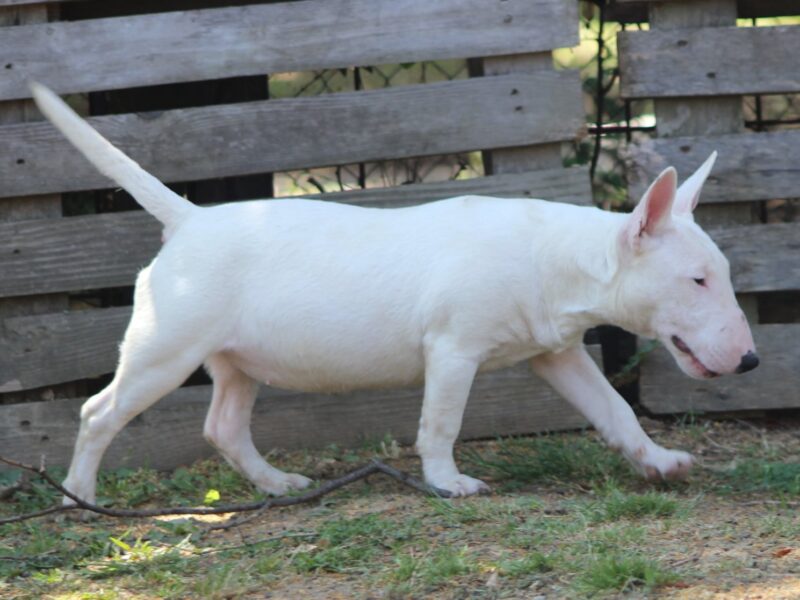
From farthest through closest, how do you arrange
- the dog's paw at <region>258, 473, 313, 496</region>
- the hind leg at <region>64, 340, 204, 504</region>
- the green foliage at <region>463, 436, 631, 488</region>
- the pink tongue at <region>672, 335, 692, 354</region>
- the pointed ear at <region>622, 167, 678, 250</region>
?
the dog's paw at <region>258, 473, 313, 496</region> → the green foliage at <region>463, 436, 631, 488</region> → the hind leg at <region>64, 340, 204, 504</region> → the pink tongue at <region>672, 335, 692, 354</region> → the pointed ear at <region>622, 167, 678, 250</region>

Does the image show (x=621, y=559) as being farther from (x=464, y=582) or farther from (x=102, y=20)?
(x=102, y=20)

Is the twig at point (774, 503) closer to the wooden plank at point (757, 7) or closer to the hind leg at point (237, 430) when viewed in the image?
the hind leg at point (237, 430)

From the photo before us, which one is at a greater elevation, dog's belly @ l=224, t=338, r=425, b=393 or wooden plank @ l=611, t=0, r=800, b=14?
wooden plank @ l=611, t=0, r=800, b=14

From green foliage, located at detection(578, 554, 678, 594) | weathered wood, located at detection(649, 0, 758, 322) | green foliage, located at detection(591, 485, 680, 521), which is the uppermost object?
weathered wood, located at detection(649, 0, 758, 322)

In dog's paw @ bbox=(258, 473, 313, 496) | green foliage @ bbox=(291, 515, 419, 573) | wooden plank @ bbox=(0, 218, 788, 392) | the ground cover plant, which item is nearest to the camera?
the ground cover plant

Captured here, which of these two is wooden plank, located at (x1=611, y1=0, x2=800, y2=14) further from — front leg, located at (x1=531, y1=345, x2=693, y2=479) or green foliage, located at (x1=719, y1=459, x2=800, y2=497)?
green foliage, located at (x1=719, y1=459, x2=800, y2=497)

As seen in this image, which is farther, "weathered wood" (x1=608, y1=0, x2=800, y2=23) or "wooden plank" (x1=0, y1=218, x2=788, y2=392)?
"weathered wood" (x1=608, y1=0, x2=800, y2=23)

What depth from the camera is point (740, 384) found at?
19.3ft

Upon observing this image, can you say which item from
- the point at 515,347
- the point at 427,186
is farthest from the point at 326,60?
the point at 515,347

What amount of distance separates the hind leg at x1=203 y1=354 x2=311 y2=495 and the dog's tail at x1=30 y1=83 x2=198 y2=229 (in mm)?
696

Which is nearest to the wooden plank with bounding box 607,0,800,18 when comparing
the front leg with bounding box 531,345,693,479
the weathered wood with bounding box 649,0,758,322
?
the weathered wood with bounding box 649,0,758,322

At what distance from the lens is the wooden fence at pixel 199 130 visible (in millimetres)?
5590

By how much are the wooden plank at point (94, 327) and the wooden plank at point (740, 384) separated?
0.85 feet

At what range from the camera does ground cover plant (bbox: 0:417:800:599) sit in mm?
3643
